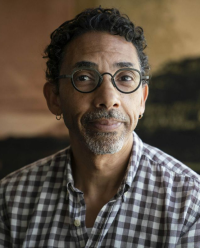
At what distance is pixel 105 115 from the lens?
4.78 ft

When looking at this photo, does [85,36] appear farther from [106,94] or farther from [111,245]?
[111,245]

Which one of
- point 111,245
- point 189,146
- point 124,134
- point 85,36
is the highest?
point 85,36

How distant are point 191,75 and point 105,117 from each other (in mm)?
1292

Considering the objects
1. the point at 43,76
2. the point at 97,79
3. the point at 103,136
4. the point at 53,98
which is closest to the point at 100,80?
the point at 97,79

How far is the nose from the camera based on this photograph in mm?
1442

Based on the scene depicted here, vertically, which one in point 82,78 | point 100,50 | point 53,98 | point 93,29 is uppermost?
point 93,29

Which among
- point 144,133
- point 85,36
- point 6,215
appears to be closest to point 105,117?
point 85,36

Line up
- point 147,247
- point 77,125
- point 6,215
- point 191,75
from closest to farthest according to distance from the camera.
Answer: point 147,247, point 77,125, point 6,215, point 191,75

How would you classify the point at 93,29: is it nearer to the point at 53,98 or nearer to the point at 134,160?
the point at 53,98

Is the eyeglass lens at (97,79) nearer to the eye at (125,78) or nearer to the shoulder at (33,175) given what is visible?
the eye at (125,78)

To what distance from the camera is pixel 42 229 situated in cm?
157

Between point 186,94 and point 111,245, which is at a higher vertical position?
point 186,94

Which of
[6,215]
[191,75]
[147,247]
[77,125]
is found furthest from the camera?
[191,75]

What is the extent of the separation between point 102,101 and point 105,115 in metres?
0.06
